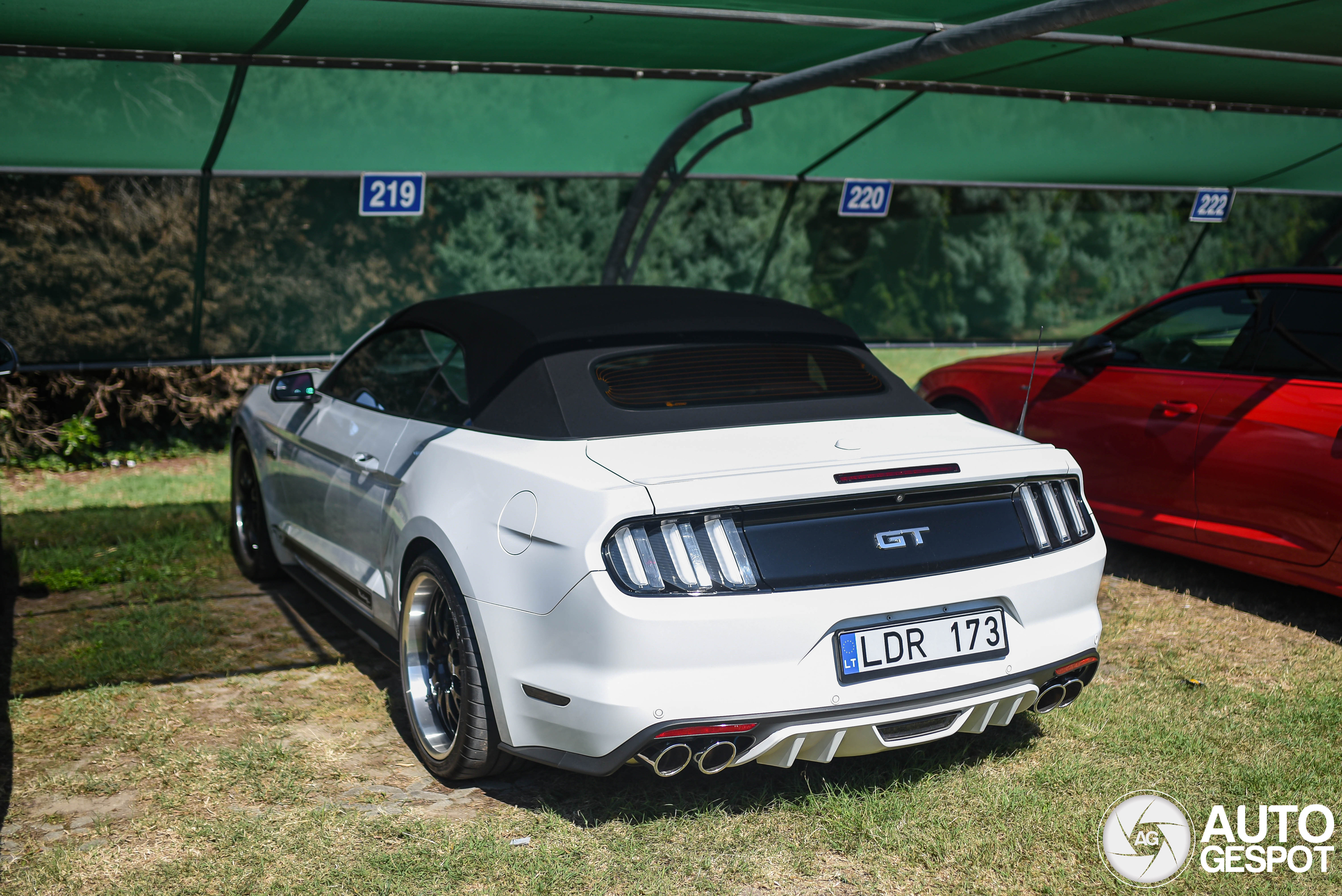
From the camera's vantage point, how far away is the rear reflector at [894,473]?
125 inches

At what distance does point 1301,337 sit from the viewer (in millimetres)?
5234

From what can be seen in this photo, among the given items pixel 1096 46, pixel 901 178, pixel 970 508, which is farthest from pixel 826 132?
pixel 970 508

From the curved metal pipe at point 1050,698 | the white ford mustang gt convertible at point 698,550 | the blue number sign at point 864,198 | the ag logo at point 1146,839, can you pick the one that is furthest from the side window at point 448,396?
the blue number sign at point 864,198

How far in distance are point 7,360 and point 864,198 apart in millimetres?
7290

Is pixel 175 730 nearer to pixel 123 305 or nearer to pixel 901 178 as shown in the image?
pixel 123 305

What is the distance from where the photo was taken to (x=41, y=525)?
763 cm

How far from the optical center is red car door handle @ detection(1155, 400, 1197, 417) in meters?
5.48

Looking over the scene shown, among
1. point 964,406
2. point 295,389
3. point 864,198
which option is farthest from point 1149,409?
point 864,198

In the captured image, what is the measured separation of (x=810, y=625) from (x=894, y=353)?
8319 millimetres

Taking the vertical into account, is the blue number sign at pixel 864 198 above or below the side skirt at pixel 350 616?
above

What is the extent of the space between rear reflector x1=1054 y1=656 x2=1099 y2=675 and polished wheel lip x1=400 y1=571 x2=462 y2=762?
1908 mm

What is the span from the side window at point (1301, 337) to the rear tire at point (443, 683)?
4035 mm

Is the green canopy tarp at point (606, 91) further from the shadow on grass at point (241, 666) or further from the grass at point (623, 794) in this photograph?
the grass at point (623, 794)

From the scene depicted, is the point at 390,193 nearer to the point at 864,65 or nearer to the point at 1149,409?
the point at 864,65
